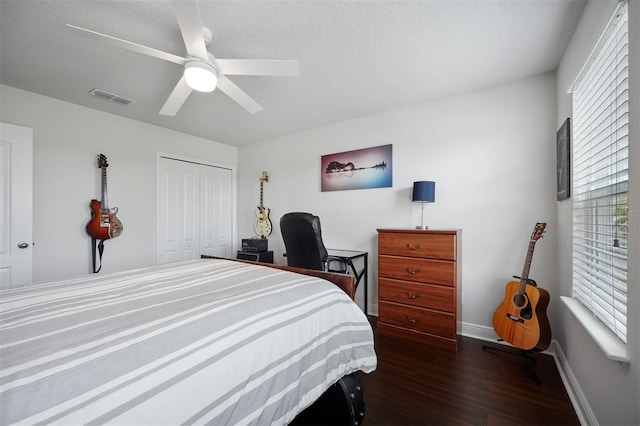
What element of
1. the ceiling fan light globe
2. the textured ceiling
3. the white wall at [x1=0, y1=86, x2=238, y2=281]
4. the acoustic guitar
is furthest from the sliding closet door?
the acoustic guitar

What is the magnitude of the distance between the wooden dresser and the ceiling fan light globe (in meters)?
1.94

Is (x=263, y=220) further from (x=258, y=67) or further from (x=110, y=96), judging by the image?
(x=258, y=67)

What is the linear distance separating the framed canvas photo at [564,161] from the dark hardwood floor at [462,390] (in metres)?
1.32

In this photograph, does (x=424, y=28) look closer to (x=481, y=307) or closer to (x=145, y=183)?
(x=481, y=307)

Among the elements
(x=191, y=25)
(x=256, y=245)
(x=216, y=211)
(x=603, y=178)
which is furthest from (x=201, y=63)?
(x=216, y=211)

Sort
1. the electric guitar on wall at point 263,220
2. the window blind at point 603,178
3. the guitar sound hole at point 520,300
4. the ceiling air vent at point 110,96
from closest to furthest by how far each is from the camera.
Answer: the window blind at point 603,178 → the guitar sound hole at point 520,300 → the ceiling air vent at point 110,96 → the electric guitar on wall at point 263,220

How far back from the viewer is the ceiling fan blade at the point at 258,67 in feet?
5.21

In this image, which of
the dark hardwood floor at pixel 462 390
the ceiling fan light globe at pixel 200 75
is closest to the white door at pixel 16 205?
the ceiling fan light globe at pixel 200 75

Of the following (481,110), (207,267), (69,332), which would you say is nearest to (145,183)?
(207,267)

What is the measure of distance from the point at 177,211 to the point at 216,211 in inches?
24.7

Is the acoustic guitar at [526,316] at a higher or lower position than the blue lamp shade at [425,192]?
lower

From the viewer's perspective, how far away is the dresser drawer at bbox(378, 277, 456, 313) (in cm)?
229

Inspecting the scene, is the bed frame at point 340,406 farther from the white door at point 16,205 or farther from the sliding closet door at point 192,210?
the sliding closet door at point 192,210

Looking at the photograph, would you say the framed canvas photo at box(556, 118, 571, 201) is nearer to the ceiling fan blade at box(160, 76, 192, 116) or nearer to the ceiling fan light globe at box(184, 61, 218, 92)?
the ceiling fan light globe at box(184, 61, 218, 92)
